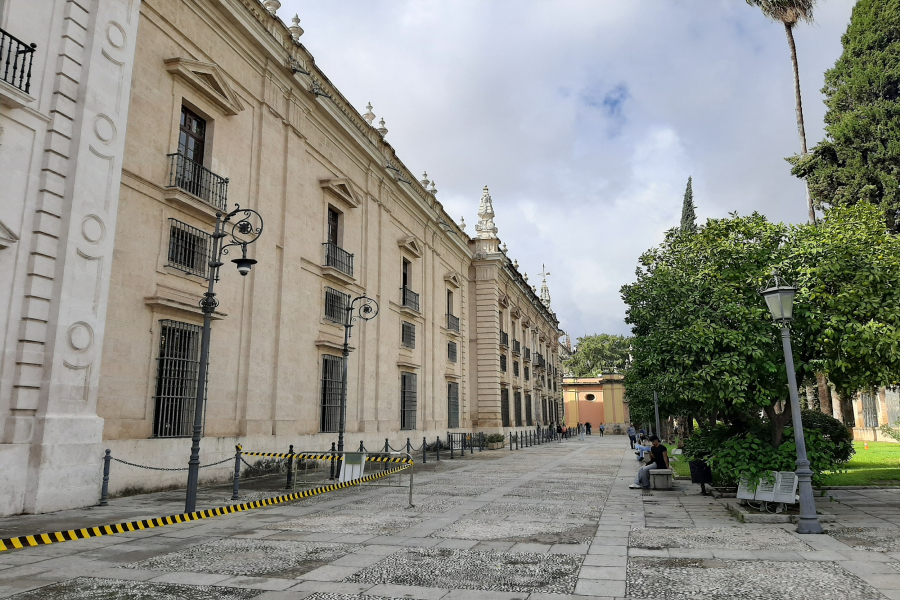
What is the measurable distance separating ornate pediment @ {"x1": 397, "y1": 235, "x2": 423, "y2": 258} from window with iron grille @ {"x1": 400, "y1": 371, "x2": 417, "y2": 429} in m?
5.26

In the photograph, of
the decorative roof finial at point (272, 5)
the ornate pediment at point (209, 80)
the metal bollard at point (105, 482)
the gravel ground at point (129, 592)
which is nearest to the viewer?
the gravel ground at point (129, 592)

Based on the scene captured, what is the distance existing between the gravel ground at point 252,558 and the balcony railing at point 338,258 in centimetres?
1201

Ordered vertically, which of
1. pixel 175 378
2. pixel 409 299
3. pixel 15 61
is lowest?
pixel 175 378

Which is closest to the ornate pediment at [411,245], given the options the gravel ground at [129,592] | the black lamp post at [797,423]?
the black lamp post at [797,423]

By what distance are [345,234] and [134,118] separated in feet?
29.8

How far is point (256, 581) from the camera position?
5621 mm

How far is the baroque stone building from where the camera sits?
30.7 ft

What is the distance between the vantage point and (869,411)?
124 feet

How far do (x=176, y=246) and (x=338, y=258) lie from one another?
714 centimetres

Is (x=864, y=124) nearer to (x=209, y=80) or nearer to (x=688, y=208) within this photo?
(x=688, y=208)

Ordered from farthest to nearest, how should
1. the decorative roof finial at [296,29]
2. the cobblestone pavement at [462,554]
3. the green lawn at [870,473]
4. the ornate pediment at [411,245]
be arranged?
the ornate pediment at [411,245], the decorative roof finial at [296,29], the green lawn at [870,473], the cobblestone pavement at [462,554]

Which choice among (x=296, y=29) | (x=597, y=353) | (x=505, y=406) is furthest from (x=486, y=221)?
(x=597, y=353)

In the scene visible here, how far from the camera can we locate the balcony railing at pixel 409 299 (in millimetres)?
24964

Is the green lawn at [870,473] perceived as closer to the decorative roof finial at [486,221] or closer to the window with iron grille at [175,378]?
the window with iron grille at [175,378]
